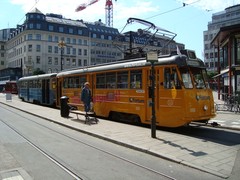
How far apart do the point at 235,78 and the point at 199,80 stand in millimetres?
16421

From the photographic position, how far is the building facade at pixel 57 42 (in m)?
98.8

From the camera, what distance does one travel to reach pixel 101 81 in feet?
58.2

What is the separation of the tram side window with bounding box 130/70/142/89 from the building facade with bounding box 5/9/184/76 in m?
80.8

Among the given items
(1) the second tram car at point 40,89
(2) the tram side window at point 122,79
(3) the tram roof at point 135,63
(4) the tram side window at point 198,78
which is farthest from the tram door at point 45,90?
(4) the tram side window at point 198,78

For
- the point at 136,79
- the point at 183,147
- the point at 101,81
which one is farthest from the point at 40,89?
the point at 183,147

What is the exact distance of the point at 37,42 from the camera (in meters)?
99.7

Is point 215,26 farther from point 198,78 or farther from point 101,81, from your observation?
point 198,78

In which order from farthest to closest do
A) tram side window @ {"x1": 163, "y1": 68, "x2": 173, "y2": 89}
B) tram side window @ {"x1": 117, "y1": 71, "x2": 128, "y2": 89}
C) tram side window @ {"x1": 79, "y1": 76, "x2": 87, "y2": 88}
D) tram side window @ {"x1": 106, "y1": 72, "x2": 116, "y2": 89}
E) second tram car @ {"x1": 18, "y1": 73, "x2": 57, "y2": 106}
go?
second tram car @ {"x1": 18, "y1": 73, "x2": 57, "y2": 106} → tram side window @ {"x1": 79, "y1": 76, "x2": 87, "y2": 88} → tram side window @ {"x1": 106, "y1": 72, "x2": 116, "y2": 89} → tram side window @ {"x1": 117, "y1": 71, "x2": 128, "y2": 89} → tram side window @ {"x1": 163, "y1": 68, "x2": 173, "y2": 89}

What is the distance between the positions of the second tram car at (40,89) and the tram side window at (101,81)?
8644 millimetres

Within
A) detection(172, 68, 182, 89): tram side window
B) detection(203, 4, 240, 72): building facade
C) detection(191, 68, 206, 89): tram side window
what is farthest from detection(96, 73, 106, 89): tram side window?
detection(203, 4, 240, 72): building facade

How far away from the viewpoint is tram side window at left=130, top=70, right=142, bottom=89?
1441 centimetres

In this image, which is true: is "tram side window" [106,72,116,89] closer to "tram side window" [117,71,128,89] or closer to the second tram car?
"tram side window" [117,71,128,89]

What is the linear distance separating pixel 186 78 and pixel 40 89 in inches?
818

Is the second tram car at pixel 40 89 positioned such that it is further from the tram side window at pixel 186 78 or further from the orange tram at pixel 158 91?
the tram side window at pixel 186 78
